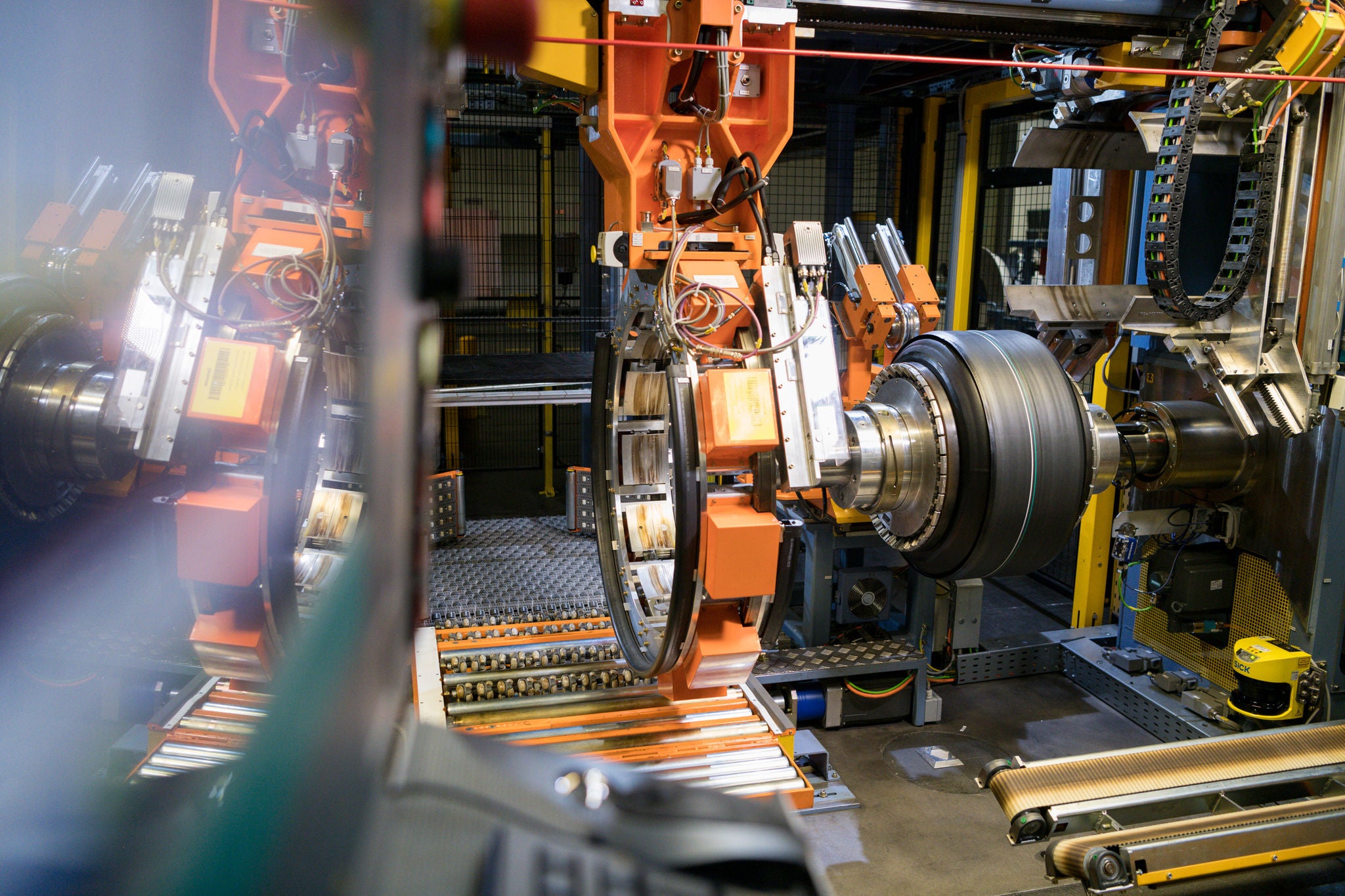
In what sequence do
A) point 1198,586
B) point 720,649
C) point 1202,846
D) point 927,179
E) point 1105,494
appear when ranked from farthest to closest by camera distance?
point 927,179
point 1105,494
point 1198,586
point 720,649
point 1202,846

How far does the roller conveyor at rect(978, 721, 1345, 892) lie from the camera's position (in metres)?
3.23

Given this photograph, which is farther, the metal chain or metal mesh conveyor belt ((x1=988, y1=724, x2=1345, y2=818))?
the metal chain

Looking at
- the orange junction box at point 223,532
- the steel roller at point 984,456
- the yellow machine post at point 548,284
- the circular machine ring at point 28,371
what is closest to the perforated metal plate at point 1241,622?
the steel roller at point 984,456

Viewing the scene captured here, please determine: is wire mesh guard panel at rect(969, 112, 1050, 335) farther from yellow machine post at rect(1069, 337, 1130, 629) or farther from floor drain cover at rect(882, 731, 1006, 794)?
floor drain cover at rect(882, 731, 1006, 794)

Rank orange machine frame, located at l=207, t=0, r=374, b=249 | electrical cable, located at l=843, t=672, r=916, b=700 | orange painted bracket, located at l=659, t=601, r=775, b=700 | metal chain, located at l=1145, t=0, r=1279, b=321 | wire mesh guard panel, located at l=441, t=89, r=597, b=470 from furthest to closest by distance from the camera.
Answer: wire mesh guard panel, located at l=441, t=89, r=597, b=470
electrical cable, located at l=843, t=672, r=916, b=700
metal chain, located at l=1145, t=0, r=1279, b=321
orange painted bracket, located at l=659, t=601, r=775, b=700
orange machine frame, located at l=207, t=0, r=374, b=249

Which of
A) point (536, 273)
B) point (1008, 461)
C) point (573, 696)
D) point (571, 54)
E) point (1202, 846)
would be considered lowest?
point (1202, 846)

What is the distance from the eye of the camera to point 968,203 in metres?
8.03

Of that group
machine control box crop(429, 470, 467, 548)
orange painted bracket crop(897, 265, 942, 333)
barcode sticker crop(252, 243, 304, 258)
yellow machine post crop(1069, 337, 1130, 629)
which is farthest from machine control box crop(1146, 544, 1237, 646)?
barcode sticker crop(252, 243, 304, 258)

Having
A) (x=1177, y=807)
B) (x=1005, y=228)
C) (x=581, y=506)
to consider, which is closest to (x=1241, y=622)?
(x=1177, y=807)

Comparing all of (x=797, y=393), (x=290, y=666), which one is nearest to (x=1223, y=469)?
(x=797, y=393)

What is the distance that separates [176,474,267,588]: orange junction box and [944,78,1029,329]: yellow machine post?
24.6ft

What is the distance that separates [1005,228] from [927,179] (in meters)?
0.88

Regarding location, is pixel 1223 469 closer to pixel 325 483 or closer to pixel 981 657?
pixel 981 657

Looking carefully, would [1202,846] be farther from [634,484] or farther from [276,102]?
[276,102]
